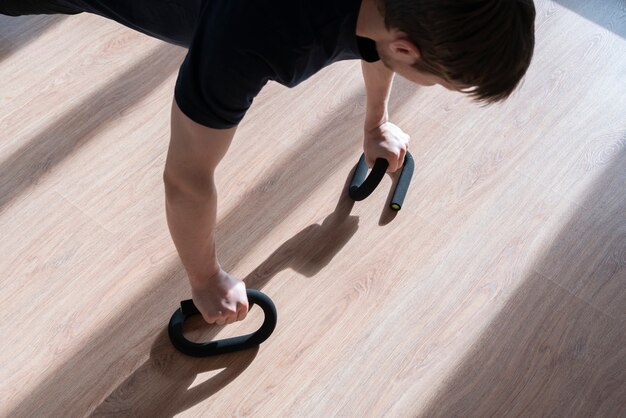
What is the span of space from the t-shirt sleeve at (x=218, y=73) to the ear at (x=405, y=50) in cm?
17

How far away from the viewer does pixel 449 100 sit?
1.85 meters

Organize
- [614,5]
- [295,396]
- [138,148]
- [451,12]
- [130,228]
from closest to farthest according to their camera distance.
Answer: [451,12]
[295,396]
[130,228]
[138,148]
[614,5]

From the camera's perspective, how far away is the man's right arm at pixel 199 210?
111 centimetres

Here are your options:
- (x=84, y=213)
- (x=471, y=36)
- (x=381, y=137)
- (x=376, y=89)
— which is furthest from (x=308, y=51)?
(x=84, y=213)

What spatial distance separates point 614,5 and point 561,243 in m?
0.83

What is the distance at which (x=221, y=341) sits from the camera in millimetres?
1431

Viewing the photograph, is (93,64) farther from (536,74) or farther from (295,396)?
(536,74)

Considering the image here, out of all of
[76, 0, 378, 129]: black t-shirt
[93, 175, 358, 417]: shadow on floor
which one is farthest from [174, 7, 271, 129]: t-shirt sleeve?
[93, 175, 358, 417]: shadow on floor

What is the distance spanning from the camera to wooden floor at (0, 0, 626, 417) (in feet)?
4.65

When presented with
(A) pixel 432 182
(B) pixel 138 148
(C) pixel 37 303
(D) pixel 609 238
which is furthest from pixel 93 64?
(D) pixel 609 238

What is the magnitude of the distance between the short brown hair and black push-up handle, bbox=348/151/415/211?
1.83 feet

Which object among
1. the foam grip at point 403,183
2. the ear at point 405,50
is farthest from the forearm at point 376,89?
the ear at point 405,50

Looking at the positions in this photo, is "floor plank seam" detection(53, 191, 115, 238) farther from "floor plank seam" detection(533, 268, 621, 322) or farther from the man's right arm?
"floor plank seam" detection(533, 268, 621, 322)

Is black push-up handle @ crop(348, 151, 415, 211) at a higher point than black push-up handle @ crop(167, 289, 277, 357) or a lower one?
higher
